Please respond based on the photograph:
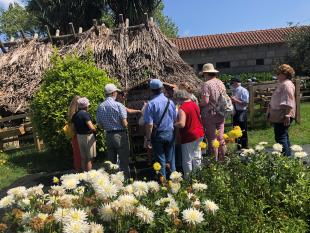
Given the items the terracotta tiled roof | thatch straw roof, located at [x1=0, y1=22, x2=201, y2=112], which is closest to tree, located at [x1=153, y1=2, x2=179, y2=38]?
the terracotta tiled roof

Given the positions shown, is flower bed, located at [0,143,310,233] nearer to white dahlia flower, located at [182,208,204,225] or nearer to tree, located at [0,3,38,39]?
white dahlia flower, located at [182,208,204,225]

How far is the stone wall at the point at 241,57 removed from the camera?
33.7 meters

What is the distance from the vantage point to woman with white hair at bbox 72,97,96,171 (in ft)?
23.3

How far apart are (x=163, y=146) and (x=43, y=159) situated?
5.15 m

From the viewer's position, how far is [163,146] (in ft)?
20.7

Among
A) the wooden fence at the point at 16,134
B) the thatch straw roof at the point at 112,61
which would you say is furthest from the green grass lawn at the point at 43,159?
the thatch straw roof at the point at 112,61

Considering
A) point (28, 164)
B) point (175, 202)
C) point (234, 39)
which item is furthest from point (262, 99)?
point (234, 39)

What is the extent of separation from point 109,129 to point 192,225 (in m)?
4.11

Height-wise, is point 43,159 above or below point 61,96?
below

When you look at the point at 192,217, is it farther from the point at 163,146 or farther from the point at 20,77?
the point at 20,77

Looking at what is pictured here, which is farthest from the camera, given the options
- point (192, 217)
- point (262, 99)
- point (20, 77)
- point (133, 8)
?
point (133, 8)

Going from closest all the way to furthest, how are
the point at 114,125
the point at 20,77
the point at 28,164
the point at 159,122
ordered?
the point at 159,122, the point at 114,125, the point at 28,164, the point at 20,77

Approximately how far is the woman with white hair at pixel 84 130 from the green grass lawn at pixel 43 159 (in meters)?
1.94

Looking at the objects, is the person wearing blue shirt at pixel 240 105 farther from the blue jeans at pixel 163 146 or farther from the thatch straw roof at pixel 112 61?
the thatch straw roof at pixel 112 61
